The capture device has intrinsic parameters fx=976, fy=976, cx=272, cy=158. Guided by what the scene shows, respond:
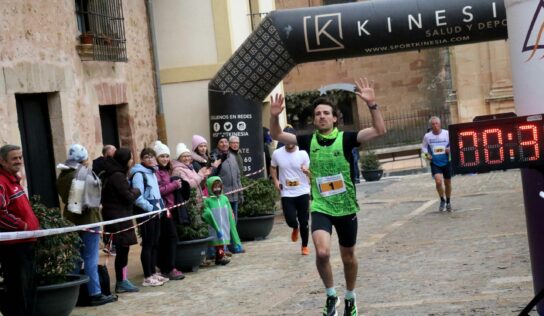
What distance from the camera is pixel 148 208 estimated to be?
453 inches

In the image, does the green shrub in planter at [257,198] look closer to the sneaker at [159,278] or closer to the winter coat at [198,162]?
the winter coat at [198,162]

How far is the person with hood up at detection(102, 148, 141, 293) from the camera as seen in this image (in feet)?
36.1

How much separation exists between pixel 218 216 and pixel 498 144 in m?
7.20

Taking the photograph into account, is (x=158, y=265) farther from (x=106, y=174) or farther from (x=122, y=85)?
(x=122, y=85)

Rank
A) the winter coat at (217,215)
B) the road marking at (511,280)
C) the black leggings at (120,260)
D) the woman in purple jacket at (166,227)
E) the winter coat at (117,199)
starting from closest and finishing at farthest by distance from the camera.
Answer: the road marking at (511,280) → the winter coat at (117,199) → the black leggings at (120,260) → the woman in purple jacket at (166,227) → the winter coat at (217,215)

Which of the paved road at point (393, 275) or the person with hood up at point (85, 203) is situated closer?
the paved road at point (393, 275)

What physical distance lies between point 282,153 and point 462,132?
6909 millimetres

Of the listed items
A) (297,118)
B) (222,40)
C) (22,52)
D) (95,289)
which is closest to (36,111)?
(22,52)

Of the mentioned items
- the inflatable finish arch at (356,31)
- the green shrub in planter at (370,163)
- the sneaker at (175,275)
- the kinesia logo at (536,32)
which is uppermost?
the inflatable finish arch at (356,31)

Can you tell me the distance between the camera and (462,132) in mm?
6852

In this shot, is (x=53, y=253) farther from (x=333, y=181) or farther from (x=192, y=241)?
(x=192, y=241)

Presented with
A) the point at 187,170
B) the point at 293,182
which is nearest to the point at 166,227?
the point at 187,170

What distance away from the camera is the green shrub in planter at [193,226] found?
1237cm

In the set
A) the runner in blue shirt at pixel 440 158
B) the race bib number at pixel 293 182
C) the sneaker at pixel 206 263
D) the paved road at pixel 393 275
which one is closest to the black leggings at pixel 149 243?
the paved road at pixel 393 275
